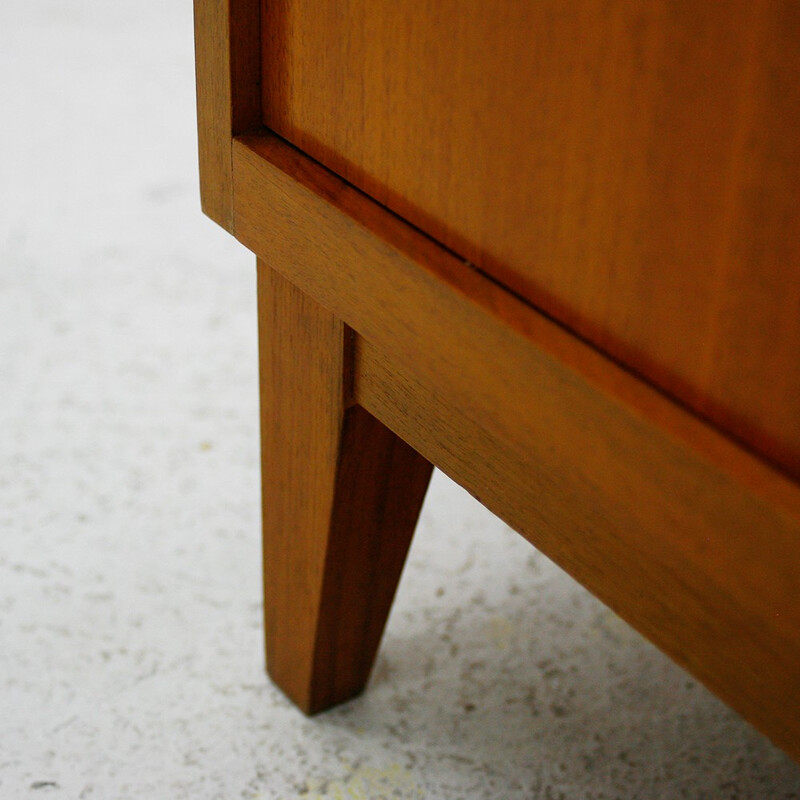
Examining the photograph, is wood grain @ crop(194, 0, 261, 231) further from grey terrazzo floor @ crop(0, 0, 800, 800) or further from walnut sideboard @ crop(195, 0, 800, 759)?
grey terrazzo floor @ crop(0, 0, 800, 800)

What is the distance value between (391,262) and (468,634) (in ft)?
1.77

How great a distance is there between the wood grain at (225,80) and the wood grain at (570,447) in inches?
0.8

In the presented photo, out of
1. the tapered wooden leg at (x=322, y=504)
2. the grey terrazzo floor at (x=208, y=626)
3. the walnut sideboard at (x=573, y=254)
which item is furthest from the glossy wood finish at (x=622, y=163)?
the grey terrazzo floor at (x=208, y=626)

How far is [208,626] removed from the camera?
3.34 ft

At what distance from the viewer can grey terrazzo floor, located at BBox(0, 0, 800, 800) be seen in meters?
0.90

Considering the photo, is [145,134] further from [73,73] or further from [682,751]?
[682,751]

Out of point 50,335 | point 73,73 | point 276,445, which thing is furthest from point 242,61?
point 73,73

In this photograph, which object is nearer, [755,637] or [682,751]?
[755,637]

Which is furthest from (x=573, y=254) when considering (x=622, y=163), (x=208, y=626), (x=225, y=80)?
(x=208, y=626)

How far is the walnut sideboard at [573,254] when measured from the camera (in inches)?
16.9

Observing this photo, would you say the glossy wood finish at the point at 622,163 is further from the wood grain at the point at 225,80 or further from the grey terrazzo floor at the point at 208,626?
the grey terrazzo floor at the point at 208,626

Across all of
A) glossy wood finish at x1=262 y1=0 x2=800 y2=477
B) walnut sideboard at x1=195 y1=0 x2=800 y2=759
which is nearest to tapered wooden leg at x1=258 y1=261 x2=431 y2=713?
walnut sideboard at x1=195 y1=0 x2=800 y2=759

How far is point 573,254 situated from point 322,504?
0.35 metres

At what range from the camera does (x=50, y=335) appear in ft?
4.43
